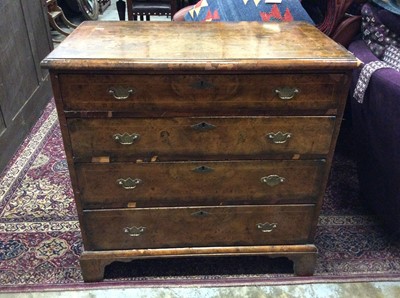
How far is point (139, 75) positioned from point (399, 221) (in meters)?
1.12

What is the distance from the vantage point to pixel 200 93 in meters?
1.10

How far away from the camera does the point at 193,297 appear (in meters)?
1.39

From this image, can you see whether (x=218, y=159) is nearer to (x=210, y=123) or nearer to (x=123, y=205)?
(x=210, y=123)

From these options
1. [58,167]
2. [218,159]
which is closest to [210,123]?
[218,159]

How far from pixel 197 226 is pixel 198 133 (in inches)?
14.8

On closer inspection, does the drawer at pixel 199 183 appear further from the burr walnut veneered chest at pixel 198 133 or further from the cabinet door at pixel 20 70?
the cabinet door at pixel 20 70

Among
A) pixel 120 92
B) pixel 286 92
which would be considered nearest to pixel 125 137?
pixel 120 92

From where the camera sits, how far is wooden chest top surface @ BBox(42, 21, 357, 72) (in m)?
1.04

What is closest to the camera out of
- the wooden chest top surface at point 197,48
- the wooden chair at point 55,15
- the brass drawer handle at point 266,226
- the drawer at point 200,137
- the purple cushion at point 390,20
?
the wooden chest top surface at point 197,48

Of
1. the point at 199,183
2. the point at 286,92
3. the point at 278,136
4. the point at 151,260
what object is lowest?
the point at 151,260

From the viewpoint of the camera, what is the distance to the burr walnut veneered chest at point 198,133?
107cm

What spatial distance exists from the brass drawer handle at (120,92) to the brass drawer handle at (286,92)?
0.42m

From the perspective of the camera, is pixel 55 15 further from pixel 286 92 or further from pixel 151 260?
pixel 286 92

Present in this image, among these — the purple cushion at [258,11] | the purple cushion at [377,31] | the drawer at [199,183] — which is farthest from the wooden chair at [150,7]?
the drawer at [199,183]
